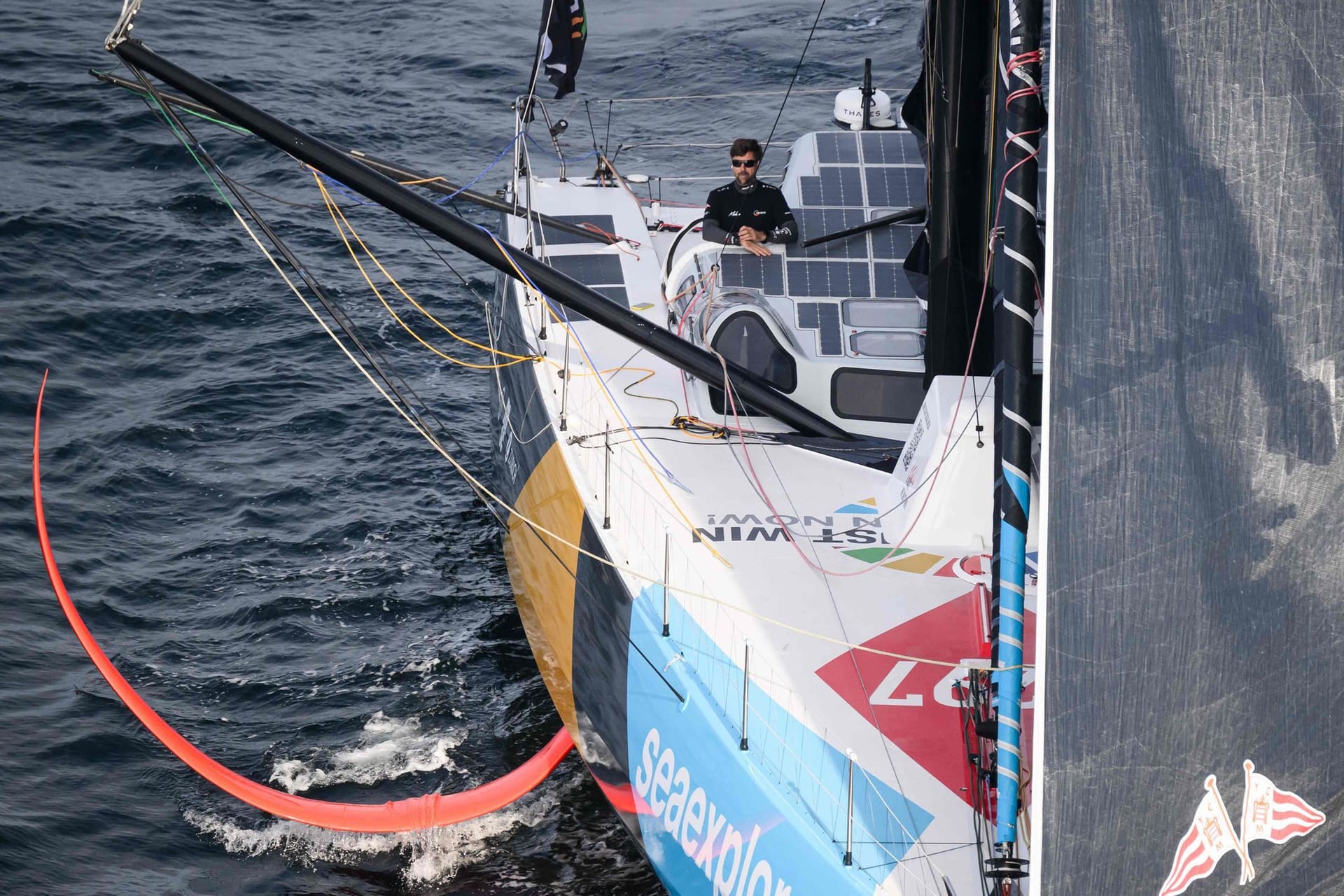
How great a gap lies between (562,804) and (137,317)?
659 centimetres

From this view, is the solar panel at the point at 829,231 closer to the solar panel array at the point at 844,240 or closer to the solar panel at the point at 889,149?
the solar panel array at the point at 844,240

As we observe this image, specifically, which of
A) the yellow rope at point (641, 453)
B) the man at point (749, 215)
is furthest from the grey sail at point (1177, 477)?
the man at point (749, 215)

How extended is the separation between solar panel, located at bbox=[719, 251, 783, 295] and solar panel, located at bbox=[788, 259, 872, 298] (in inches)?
2.9

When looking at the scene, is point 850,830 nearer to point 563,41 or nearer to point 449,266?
point 449,266

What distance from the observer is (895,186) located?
843 cm

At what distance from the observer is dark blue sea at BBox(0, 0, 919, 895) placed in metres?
6.84

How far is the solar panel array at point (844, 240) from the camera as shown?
7.61m

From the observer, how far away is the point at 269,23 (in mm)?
17484

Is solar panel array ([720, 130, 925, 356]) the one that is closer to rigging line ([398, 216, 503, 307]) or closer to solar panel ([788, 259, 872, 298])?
solar panel ([788, 259, 872, 298])

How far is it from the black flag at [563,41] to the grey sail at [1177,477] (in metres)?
6.12

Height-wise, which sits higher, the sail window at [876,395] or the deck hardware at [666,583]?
the sail window at [876,395]

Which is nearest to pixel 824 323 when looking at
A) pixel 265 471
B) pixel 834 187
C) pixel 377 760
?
pixel 834 187

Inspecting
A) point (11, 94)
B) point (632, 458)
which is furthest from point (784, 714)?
point (11, 94)

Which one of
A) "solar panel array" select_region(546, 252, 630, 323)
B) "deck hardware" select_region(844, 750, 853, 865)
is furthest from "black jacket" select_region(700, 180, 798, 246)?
"deck hardware" select_region(844, 750, 853, 865)
